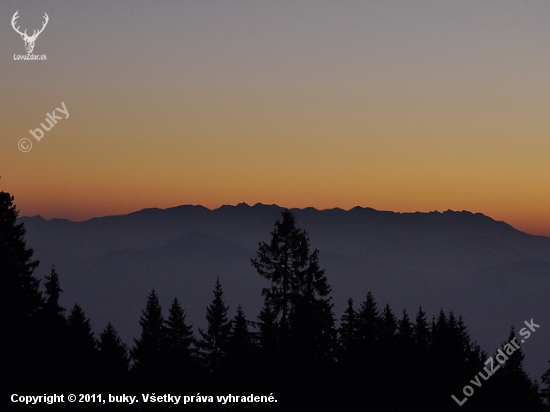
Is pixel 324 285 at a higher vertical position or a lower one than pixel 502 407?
higher

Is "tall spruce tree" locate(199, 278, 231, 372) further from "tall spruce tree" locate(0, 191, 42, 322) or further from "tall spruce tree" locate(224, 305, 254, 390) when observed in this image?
"tall spruce tree" locate(0, 191, 42, 322)

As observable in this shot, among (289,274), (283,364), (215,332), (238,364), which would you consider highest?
(289,274)

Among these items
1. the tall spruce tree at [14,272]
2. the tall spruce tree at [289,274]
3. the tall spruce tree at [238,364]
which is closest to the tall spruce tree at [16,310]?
the tall spruce tree at [14,272]

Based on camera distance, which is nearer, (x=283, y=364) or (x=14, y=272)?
(x=283, y=364)

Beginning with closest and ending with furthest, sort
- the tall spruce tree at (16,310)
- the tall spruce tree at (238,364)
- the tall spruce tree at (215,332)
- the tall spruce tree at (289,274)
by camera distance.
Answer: the tall spruce tree at (16,310), the tall spruce tree at (238,364), the tall spruce tree at (289,274), the tall spruce tree at (215,332)

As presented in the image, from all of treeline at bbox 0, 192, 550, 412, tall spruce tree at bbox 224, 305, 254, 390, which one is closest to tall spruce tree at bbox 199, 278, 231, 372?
treeline at bbox 0, 192, 550, 412

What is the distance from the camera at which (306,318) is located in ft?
103

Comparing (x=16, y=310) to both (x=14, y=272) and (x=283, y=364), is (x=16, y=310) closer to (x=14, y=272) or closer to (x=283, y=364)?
(x=14, y=272)

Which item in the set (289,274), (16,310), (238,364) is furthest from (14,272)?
(289,274)

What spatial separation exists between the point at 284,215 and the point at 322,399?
49.3ft

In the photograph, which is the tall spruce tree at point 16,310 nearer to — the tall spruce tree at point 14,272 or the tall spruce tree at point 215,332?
the tall spruce tree at point 14,272

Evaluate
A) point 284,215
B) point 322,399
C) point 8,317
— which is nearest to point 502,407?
point 322,399

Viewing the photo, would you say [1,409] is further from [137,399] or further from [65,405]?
[137,399]

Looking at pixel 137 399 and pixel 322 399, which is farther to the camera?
pixel 322 399
